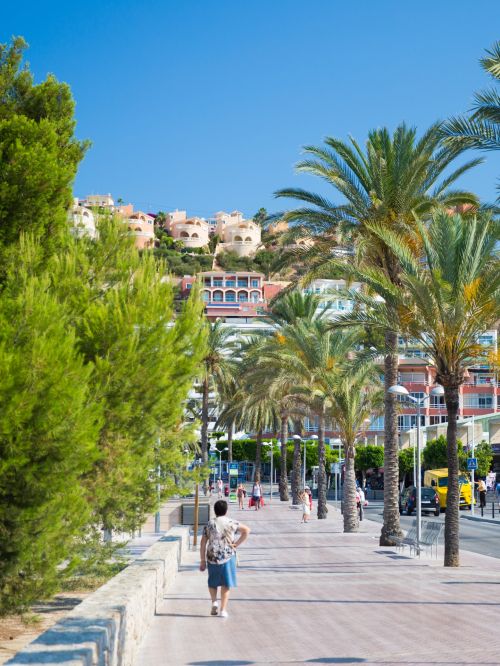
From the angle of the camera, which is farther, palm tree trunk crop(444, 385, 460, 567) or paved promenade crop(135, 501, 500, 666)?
palm tree trunk crop(444, 385, 460, 567)

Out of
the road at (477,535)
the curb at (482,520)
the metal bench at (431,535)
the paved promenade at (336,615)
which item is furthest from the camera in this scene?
the curb at (482,520)

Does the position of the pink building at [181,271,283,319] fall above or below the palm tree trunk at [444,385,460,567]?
above

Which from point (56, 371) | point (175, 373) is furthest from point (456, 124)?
point (56, 371)

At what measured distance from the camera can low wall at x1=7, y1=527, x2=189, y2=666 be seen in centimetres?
649

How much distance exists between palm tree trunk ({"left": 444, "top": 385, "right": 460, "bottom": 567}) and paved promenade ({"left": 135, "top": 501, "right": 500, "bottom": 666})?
16.7 inches

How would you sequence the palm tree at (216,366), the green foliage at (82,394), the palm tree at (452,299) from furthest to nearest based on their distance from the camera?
the palm tree at (216,366) < the palm tree at (452,299) < the green foliage at (82,394)

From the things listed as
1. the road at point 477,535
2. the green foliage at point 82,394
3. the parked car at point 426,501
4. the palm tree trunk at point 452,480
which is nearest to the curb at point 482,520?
the road at point 477,535

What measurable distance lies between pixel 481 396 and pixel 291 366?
70234 millimetres

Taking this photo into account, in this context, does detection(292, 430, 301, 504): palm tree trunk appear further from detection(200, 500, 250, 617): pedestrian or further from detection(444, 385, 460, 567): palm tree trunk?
detection(200, 500, 250, 617): pedestrian

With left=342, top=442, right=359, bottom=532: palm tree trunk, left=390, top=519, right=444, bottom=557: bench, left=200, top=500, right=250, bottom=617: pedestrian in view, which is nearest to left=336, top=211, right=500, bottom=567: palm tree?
left=390, top=519, right=444, bottom=557: bench

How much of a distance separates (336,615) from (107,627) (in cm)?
620

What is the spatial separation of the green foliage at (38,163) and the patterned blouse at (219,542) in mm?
4685

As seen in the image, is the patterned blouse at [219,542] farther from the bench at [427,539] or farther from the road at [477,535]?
the road at [477,535]

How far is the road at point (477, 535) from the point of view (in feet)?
94.7
